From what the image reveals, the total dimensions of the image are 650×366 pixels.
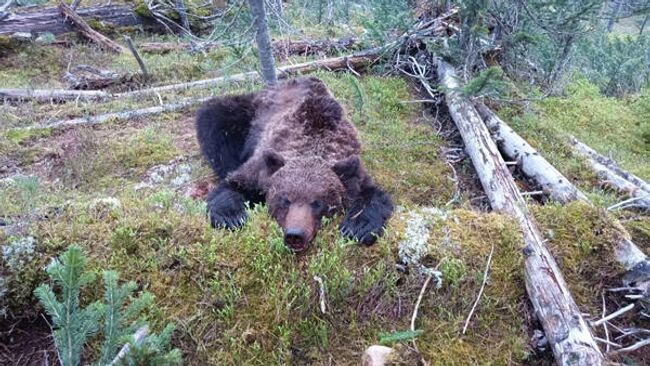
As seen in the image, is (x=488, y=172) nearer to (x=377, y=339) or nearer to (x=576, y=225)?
(x=576, y=225)

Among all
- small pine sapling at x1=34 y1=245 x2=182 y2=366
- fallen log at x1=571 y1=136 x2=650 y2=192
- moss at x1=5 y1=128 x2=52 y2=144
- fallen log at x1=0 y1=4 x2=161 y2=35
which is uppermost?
small pine sapling at x1=34 y1=245 x2=182 y2=366

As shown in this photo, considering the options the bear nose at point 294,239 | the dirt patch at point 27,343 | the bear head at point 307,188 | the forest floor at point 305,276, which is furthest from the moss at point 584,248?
the dirt patch at point 27,343

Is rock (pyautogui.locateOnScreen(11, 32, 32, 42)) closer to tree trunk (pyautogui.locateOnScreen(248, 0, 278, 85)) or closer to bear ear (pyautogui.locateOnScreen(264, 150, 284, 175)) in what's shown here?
tree trunk (pyautogui.locateOnScreen(248, 0, 278, 85))

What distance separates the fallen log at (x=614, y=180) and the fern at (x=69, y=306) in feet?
14.3

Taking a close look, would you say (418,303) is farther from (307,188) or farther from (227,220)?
(227,220)

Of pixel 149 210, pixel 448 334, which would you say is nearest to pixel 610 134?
pixel 448 334

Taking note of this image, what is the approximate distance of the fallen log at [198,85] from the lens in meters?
6.85

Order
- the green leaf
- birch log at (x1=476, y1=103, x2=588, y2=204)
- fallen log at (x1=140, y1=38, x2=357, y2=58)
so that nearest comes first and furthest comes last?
the green leaf, birch log at (x1=476, y1=103, x2=588, y2=204), fallen log at (x1=140, y1=38, x2=357, y2=58)

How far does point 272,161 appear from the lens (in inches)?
159

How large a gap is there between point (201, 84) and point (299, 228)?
5806 mm

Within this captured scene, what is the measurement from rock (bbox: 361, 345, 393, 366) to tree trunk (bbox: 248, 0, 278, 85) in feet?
15.9

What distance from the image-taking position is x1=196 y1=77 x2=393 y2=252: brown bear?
11.7 feet

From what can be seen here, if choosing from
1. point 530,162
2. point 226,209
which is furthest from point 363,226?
point 530,162

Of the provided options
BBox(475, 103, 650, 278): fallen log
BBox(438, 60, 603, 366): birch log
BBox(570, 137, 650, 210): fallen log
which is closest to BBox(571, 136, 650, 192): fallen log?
BBox(570, 137, 650, 210): fallen log
